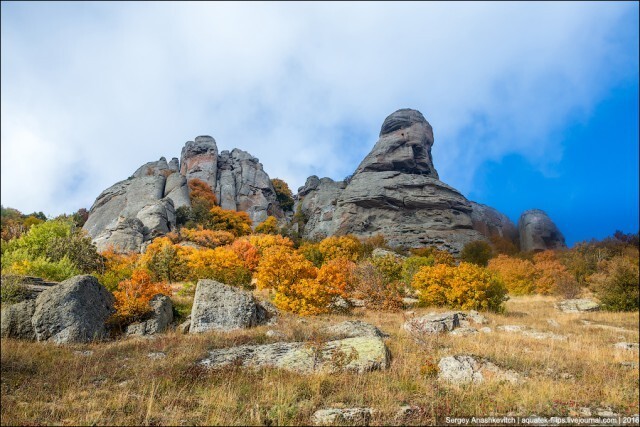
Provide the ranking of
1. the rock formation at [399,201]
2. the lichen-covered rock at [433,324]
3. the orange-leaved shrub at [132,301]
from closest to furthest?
the lichen-covered rock at [433,324], the orange-leaved shrub at [132,301], the rock formation at [399,201]

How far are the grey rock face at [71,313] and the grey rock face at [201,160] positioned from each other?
59.5m

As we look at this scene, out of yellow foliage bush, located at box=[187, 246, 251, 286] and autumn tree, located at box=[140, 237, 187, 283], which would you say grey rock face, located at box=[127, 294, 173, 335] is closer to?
yellow foliage bush, located at box=[187, 246, 251, 286]

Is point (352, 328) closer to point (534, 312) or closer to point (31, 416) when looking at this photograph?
point (31, 416)

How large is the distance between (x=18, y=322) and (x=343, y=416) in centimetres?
1191

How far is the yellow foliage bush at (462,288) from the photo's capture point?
2066 cm

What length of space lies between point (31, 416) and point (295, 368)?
459 centimetres

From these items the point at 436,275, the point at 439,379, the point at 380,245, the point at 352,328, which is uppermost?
the point at 380,245

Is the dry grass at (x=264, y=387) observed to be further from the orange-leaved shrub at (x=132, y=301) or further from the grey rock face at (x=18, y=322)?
the orange-leaved shrub at (x=132, y=301)

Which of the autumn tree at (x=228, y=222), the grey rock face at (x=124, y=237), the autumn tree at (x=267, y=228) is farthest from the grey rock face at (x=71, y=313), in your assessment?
the autumn tree at (x=267, y=228)

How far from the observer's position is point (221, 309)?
14859 mm

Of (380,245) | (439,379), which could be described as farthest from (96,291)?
(380,245)

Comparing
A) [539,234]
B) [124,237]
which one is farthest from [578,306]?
[539,234]

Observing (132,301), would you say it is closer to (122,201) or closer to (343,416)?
(343,416)

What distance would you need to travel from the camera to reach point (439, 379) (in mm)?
7707
